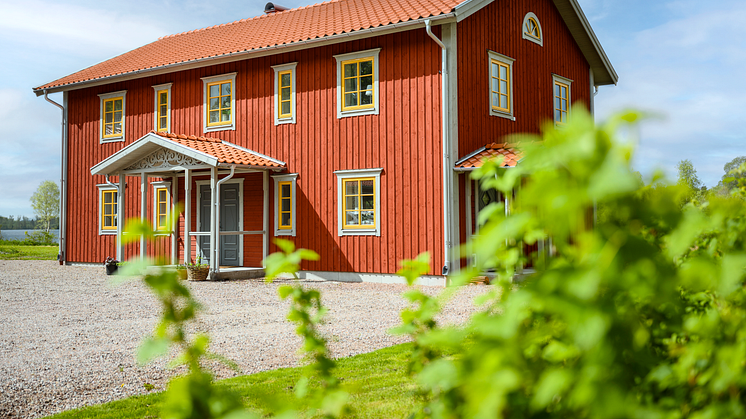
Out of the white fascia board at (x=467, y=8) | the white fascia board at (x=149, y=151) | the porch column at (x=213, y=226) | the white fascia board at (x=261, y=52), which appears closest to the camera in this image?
the white fascia board at (x=467, y=8)

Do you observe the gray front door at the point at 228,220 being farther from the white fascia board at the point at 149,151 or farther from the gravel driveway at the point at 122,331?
the gravel driveway at the point at 122,331

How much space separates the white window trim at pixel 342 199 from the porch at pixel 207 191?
1859 millimetres

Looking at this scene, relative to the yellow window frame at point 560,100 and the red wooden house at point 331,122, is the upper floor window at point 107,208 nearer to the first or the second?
the red wooden house at point 331,122

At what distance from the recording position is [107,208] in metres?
18.4

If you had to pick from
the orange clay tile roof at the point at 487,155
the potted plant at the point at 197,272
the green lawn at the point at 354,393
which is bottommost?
the green lawn at the point at 354,393

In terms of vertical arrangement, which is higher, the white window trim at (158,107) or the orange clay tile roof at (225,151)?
the white window trim at (158,107)

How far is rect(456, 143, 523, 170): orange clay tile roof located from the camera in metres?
12.0

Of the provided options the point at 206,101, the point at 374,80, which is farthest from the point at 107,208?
the point at 374,80

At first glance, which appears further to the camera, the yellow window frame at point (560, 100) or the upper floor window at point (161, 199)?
the upper floor window at point (161, 199)

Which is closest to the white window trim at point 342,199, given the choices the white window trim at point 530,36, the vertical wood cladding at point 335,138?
the vertical wood cladding at point 335,138

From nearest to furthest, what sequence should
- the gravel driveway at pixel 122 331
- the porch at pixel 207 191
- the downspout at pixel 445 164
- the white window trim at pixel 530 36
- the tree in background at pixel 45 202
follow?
the gravel driveway at pixel 122 331
the downspout at pixel 445 164
the porch at pixel 207 191
the white window trim at pixel 530 36
the tree in background at pixel 45 202

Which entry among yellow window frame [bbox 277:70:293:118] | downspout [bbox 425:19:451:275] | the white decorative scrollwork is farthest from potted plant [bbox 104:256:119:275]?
downspout [bbox 425:19:451:275]

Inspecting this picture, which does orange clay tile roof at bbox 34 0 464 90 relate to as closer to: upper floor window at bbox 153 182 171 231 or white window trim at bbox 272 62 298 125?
white window trim at bbox 272 62 298 125

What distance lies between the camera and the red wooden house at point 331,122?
13016 mm
